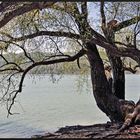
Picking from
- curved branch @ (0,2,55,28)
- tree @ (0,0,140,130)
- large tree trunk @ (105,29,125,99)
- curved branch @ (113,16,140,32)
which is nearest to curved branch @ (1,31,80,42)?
tree @ (0,0,140,130)

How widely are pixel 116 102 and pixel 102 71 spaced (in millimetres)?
525

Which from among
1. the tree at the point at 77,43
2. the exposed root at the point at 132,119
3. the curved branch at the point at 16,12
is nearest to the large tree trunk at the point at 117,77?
the tree at the point at 77,43

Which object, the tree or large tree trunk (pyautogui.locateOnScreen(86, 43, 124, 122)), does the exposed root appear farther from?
large tree trunk (pyautogui.locateOnScreen(86, 43, 124, 122))

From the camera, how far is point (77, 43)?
652 cm

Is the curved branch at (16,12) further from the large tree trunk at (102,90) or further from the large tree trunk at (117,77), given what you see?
the large tree trunk at (117,77)

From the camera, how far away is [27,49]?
6.64 m

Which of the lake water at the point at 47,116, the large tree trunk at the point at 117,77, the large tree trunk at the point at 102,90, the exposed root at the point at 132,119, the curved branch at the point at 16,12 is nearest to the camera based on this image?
the curved branch at the point at 16,12

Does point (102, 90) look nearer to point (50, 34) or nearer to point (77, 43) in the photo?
point (77, 43)

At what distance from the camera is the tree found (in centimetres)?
537

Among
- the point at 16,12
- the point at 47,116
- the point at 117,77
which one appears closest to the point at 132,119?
the point at 117,77

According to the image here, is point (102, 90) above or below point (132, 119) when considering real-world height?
above

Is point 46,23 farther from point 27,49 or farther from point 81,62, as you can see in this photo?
point 81,62

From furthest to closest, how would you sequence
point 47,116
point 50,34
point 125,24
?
1. point 47,116
2. point 125,24
3. point 50,34

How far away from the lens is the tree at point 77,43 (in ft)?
17.6
